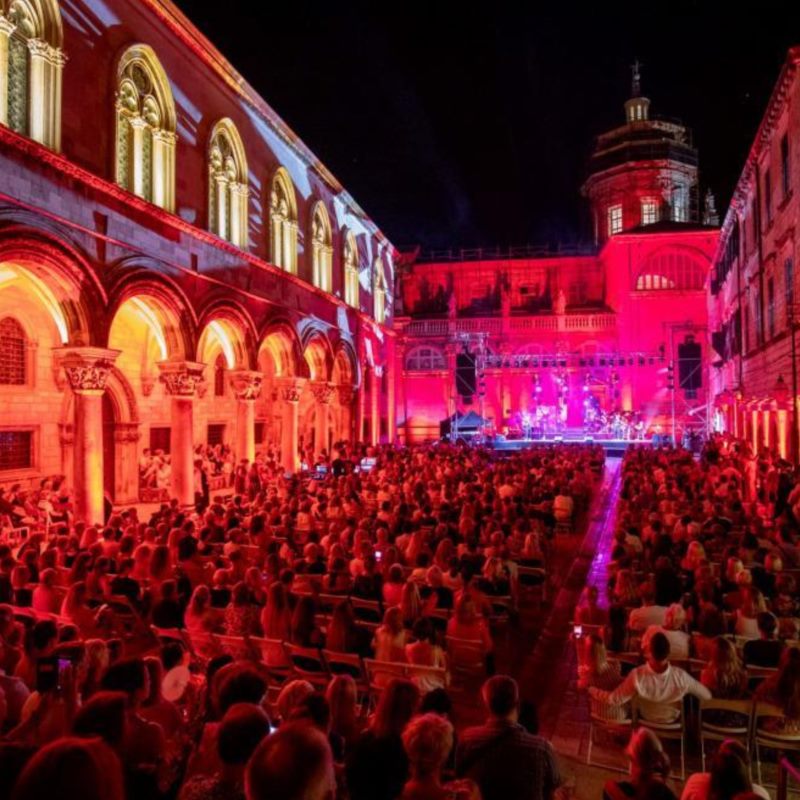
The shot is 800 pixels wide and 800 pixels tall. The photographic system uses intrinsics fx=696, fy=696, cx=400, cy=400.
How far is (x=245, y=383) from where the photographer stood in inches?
834

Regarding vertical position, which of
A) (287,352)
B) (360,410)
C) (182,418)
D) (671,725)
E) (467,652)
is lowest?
(671,725)

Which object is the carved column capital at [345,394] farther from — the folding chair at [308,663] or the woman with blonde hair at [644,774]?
the woman with blonde hair at [644,774]

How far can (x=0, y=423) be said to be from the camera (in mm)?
16266

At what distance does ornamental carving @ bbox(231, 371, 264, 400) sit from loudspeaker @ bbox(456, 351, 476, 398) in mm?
22854

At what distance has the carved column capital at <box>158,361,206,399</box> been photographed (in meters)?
17.6

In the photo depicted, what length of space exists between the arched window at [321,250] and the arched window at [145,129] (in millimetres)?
10264

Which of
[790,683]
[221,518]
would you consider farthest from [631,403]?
[790,683]

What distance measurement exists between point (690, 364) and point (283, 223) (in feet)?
89.8

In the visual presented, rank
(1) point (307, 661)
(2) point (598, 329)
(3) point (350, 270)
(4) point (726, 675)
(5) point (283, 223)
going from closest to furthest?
(4) point (726, 675), (1) point (307, 661), (5) point (283, 223), (3) point (350, 270), (2) point (598, 329)

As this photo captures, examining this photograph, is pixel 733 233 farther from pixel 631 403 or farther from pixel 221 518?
pixel 221 518

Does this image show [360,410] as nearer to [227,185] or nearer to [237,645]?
[227,185]

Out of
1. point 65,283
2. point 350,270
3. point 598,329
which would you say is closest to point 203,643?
point 65,283

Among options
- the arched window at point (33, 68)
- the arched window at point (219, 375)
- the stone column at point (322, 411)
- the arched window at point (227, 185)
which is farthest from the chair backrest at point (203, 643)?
the stone column at point (322, 411)

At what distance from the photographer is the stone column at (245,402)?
69.2 feet
